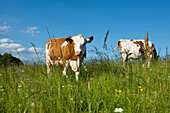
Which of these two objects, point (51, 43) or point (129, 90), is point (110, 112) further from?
point (51, 43)

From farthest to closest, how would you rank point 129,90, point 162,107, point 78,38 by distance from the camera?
point 78,38 < point 129,90 < point 162,107

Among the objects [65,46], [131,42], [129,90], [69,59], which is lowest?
[129,90]

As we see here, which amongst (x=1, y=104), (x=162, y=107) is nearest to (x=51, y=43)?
(x=1, y=104)

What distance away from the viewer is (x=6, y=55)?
61.7 ft

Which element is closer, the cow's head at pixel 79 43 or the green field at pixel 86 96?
the green field at pixel 86 96

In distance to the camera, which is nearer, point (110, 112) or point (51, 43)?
point (110, 112)

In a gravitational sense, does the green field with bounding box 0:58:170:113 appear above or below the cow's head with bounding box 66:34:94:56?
below

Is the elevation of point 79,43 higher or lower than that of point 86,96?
higher

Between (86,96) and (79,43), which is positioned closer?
(86,96)

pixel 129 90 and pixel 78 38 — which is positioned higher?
pixel 78 38

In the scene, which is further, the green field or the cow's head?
the cow's head

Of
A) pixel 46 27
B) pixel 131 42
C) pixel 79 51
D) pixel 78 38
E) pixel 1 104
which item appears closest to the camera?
pixel 46 27

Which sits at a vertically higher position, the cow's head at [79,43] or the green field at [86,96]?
the cow's head at [79,43]

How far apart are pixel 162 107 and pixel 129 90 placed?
3.35 feet
